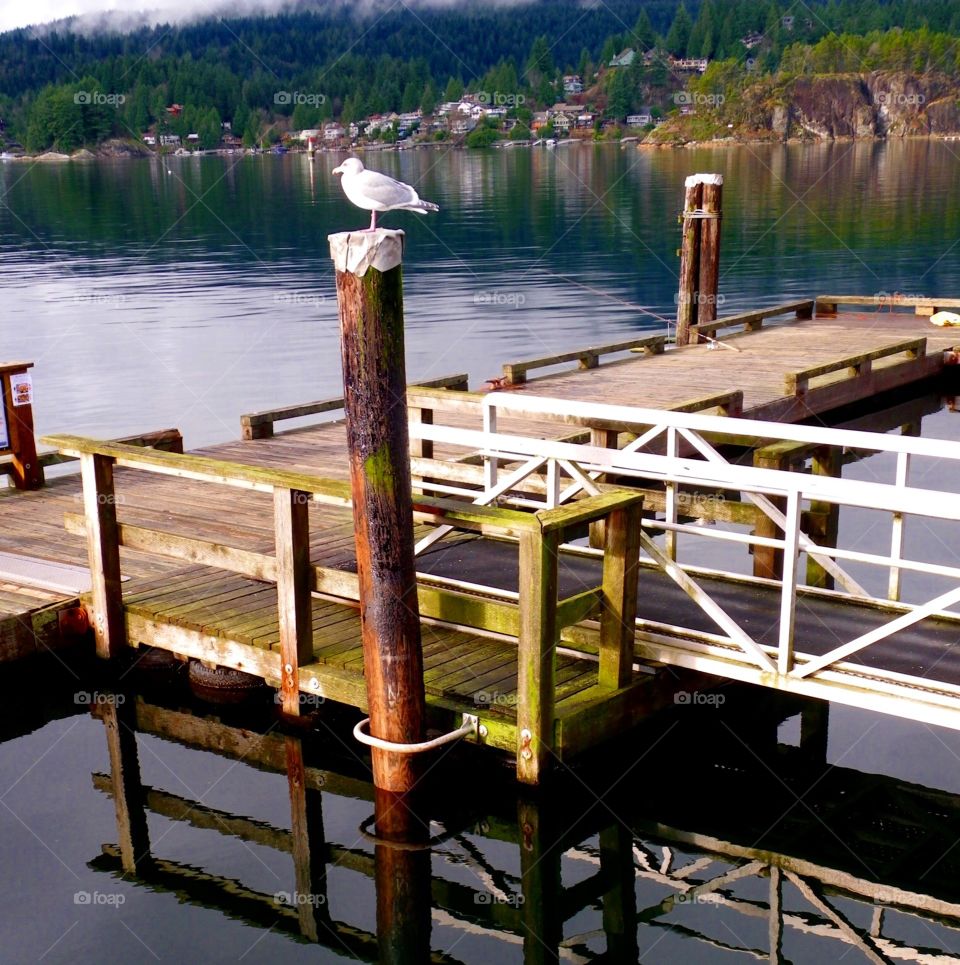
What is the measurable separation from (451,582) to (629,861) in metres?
2.42

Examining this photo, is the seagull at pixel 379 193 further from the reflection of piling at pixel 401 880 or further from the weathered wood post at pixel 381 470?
the reflection of piling at pixel 401 880

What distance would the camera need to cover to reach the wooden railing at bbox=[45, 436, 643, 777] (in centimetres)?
823

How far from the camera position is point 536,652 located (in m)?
8.27

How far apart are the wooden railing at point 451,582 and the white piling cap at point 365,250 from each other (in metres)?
1.66

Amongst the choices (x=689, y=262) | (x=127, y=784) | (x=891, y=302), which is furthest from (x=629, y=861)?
(x=891, y=302)

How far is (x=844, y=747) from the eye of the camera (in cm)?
1012

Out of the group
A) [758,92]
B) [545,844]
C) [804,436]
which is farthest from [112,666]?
[758,92]

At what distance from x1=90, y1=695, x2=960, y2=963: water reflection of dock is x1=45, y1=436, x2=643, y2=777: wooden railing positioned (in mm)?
700

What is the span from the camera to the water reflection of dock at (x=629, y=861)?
315 inches

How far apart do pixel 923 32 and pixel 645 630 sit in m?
187

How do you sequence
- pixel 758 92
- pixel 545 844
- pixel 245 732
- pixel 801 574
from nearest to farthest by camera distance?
pixel 545 844, pixel 245 732, pixel 801 574, pixel 758 92

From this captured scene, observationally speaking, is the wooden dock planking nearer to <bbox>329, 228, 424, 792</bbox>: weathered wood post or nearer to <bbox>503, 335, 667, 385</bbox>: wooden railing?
<bbox>329, 228, 424, 792</bbox>: weathered wood post

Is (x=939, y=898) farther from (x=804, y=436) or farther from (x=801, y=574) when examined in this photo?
(x=801, y=574)

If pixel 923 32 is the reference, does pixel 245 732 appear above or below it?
below
